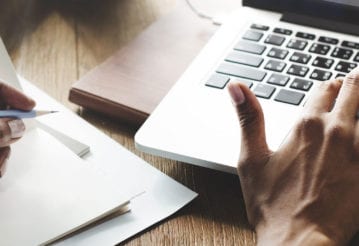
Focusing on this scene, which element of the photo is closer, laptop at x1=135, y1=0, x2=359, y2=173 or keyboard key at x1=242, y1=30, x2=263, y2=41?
laptop at x1=135, y1=0, x2=359, y2=173

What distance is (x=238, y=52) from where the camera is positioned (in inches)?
31.5

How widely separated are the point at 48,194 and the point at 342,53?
365 millimetres

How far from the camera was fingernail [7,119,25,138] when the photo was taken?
70 centimetres

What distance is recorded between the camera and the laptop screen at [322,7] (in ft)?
2.64

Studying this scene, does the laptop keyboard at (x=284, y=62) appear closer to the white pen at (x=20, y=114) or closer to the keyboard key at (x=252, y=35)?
the keyboard key at (x=252, y=35)

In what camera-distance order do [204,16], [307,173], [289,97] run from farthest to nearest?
[204,16], [289,97], [307,173]

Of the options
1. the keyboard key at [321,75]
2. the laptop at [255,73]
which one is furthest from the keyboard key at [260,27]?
the keyboard key at [321,75]

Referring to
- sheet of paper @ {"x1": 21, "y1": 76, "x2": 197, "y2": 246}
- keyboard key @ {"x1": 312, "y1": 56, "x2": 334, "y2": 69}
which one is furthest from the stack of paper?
keyboard key @ {"x1": 312, "y1": 56, "x2": 334, "y2": 69}

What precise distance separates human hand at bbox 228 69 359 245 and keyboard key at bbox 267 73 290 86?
0.29 feet

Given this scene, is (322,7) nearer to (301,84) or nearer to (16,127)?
(301,84)

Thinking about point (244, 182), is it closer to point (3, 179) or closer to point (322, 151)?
point (322, 151)

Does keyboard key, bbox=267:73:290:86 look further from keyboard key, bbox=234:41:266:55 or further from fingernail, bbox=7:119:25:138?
fingernail, bbox=7:119:25:138

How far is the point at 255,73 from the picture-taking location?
0.77 metres

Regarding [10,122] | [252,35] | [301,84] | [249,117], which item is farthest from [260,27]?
[10,122]
